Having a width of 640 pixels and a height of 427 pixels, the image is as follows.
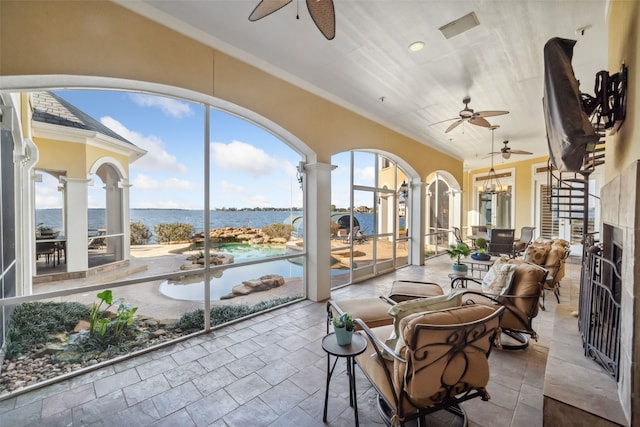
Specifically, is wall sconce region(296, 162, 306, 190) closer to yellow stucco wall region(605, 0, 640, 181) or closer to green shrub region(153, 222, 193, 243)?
green shrub region(153, 222, 193, 243)

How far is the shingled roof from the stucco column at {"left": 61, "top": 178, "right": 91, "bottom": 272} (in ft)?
2.18

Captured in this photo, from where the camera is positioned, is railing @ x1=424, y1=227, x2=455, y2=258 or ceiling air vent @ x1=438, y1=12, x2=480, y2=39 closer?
ceiling air vent @ x1=438, y1=12, x2=480, y2=39

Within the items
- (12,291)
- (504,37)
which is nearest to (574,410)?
(504,37)

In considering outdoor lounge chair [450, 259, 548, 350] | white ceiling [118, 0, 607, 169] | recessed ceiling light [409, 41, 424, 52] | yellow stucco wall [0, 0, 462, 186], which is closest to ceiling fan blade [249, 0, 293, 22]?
white ceiling [118, 0, 607, 169]

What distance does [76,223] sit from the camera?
9.88 ft

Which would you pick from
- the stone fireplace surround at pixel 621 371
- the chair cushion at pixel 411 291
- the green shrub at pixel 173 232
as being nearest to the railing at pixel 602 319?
the stone fireplace surround at pixel 621 371

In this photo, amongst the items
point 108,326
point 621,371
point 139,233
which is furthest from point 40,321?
point 621,371

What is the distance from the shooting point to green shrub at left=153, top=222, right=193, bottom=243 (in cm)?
325

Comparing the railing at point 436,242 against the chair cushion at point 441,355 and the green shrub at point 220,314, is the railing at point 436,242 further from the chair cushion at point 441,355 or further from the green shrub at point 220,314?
the chair cushion at point 441,355

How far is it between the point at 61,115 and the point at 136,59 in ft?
4.59

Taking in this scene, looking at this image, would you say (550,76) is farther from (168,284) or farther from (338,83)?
(168,284)

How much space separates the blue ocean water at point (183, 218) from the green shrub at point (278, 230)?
0.07 m

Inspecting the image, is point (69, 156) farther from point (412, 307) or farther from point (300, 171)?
point (412, 307)

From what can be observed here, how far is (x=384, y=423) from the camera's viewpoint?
1863mm
